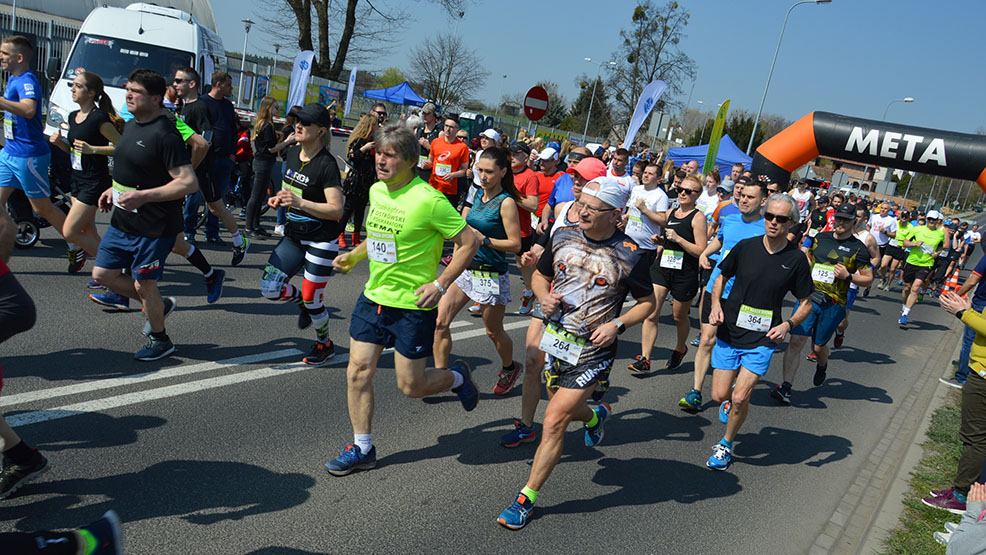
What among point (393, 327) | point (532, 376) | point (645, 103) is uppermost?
point (645, 103)

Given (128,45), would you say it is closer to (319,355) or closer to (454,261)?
(319,355)

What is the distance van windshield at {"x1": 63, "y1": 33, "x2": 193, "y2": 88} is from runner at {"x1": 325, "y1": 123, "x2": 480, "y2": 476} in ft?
Result: 31.9

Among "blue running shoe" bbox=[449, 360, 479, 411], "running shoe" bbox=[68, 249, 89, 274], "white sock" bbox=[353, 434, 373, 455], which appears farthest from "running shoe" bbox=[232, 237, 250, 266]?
"white sock" bbox=[353, 434, 373, 455]

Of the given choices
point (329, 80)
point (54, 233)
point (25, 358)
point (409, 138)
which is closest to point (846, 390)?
point (409, 138)

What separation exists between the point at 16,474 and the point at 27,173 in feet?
14.3

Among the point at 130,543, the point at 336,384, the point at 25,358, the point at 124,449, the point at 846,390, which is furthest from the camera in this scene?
the point at 846,390

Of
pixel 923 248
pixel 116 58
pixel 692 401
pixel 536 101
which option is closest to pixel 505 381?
pixel 692 401

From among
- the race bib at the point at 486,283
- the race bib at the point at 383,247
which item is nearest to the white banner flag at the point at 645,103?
the race bib at the point at 486,283

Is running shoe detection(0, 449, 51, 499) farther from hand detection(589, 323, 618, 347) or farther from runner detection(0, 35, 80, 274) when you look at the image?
runner detection(0, 35, 80, 274)

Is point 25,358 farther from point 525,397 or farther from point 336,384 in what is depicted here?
point 525,397

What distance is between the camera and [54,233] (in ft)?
27.7

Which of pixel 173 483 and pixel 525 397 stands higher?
pixel 525 397

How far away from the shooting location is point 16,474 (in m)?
3.18

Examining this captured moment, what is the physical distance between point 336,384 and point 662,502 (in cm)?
253
